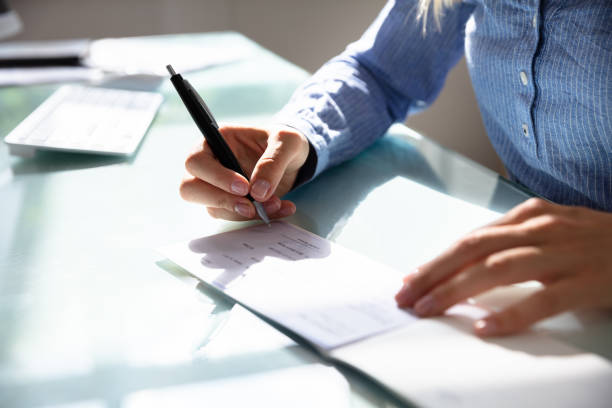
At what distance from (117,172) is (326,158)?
0.26m

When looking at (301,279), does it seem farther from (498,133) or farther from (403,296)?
(498,133)

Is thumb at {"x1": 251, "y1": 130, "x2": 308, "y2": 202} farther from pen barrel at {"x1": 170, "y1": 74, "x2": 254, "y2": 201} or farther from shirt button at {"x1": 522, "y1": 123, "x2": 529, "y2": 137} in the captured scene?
shirt button at {"x1": 522, "y1": 123, "x2": 529, "y2": 137}

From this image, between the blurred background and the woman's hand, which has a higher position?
the woman's hand

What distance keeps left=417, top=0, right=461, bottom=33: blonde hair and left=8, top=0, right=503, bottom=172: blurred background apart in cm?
144

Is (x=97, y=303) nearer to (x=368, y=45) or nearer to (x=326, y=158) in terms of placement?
(x=326, y=158)

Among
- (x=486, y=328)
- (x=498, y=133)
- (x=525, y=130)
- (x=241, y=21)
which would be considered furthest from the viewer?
(x=241, y=21)

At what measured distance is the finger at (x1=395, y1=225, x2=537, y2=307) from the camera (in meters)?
0.46

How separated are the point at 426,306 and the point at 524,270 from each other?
7 cm

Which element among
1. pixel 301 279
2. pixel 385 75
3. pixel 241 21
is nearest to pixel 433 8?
pixel 385 75

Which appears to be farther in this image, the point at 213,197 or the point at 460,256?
the point at 213,197

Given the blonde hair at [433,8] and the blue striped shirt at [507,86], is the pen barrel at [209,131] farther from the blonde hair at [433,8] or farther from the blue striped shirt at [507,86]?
the blonde hair at [433,8]

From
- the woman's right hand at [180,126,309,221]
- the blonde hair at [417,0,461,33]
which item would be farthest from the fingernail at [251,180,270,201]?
the blonde hair at [417,0,461,33]

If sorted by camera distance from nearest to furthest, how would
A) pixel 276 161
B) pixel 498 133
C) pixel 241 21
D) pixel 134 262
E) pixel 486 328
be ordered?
pixel 486 328, pixel 134 262, pixel 276 161, pixel 498 133, pixel 241 21

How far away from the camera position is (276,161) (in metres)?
0.66
